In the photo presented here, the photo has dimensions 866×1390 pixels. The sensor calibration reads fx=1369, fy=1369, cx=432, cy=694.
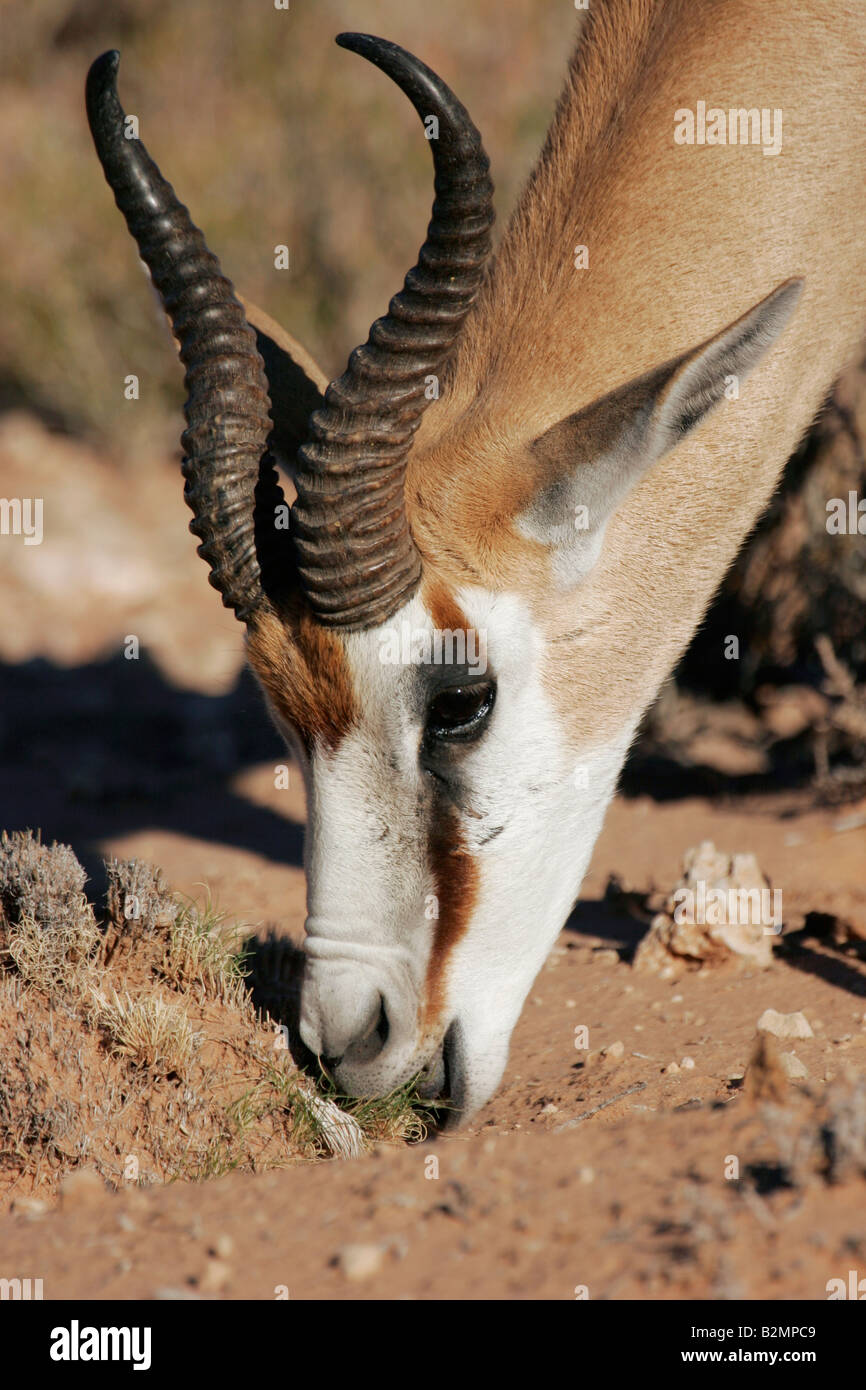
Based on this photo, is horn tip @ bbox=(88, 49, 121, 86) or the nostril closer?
the nostril

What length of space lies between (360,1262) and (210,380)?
270 cm

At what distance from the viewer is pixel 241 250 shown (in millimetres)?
14617

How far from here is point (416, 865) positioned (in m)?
4.25

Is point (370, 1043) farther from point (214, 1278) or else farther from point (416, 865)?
point (214, 1278)

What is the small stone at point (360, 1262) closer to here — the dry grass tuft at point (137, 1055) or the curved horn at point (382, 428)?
the dry grass tuft at point (137, 1055)

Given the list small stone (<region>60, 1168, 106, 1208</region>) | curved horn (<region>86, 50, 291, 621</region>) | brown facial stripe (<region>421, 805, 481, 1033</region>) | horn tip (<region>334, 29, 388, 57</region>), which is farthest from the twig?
horn tip (<region>334, 29, 388, 57</region>)

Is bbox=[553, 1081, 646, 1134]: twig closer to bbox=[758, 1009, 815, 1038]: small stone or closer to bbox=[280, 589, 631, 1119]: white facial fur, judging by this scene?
bbox=[280, 589, 631, 1119]: white facial fur

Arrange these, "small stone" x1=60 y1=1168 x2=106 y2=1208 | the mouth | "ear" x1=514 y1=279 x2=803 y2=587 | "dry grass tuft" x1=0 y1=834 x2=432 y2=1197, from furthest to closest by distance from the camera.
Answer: the mouth, "dry grass tuft" x1=0 y1=834 x2=432 y2=1197, "ear" x1=514 y1=279 x2=803 y2=587, "small stone" x1=60 y1=1168 x2=106 y2=1208

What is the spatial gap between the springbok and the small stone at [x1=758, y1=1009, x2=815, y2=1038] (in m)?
0.81

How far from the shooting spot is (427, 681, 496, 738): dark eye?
13.8 ft

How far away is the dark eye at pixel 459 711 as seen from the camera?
13.8 feet

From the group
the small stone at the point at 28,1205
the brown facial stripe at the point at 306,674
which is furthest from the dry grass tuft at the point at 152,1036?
the brown facial stripe at the point at 306,674

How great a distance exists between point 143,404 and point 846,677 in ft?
27.8

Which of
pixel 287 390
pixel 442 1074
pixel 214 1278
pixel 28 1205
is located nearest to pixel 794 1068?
pixel 442 1074
